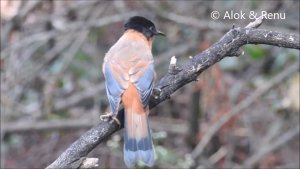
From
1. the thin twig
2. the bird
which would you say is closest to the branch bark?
the bird

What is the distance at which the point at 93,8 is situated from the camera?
279 inches

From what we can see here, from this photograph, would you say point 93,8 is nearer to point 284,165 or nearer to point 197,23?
point 197,23

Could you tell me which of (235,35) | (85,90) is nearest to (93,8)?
(85,90)

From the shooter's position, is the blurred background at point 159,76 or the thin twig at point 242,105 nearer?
the thin twig at point 242,105

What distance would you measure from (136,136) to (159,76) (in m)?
3.36

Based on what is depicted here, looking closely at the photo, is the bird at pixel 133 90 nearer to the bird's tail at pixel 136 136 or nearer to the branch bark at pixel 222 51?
the bird's tail at pixel 136 136

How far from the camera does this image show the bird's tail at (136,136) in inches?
146

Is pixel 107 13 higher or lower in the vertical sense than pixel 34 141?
higher

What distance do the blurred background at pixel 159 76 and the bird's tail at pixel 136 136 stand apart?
7.44 ft

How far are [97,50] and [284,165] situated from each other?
245 cm

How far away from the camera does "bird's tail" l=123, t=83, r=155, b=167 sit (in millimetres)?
3705

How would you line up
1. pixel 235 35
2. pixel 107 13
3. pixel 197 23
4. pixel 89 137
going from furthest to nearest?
1. pixel 107 13
2. pixel 197 23
3. pixel 235 35
4. pixel 89 137

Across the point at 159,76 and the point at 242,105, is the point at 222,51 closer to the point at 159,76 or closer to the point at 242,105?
the point at 242,105

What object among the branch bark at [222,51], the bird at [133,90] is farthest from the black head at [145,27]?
the branch bark at [222,51]
